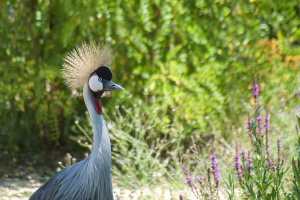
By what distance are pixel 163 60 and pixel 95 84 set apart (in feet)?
6.99

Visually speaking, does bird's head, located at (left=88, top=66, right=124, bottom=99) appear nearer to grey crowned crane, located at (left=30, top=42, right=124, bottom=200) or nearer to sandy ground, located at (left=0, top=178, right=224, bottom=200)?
grey crowned crane, located at (left=30, top=42, right=124, bottom=200)

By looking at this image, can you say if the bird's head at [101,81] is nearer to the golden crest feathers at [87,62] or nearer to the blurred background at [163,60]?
the golden crest feathers at [87,62]

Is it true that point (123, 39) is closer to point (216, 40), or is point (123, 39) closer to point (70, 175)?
point (216, 40)

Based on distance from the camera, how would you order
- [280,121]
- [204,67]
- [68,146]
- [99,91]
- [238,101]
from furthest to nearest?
[68,146] < [238,101] < [204,67] < [280,121] < [99,91]

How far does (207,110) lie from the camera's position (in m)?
4.50

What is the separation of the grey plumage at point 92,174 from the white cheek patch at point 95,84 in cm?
4

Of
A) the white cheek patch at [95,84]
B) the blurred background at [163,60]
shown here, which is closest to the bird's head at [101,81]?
the white cheek patch at [95,84]

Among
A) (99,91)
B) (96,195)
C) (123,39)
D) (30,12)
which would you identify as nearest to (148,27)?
(123,39)

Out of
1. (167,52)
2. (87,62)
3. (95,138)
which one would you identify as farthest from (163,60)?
(95,138)

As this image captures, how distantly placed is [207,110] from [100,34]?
154 cm

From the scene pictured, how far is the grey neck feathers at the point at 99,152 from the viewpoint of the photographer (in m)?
2.44

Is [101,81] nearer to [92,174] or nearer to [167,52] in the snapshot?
[92,174]

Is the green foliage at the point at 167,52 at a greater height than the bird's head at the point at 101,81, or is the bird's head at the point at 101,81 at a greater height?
the green foliage at the point at 167,52

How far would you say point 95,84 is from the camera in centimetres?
248
